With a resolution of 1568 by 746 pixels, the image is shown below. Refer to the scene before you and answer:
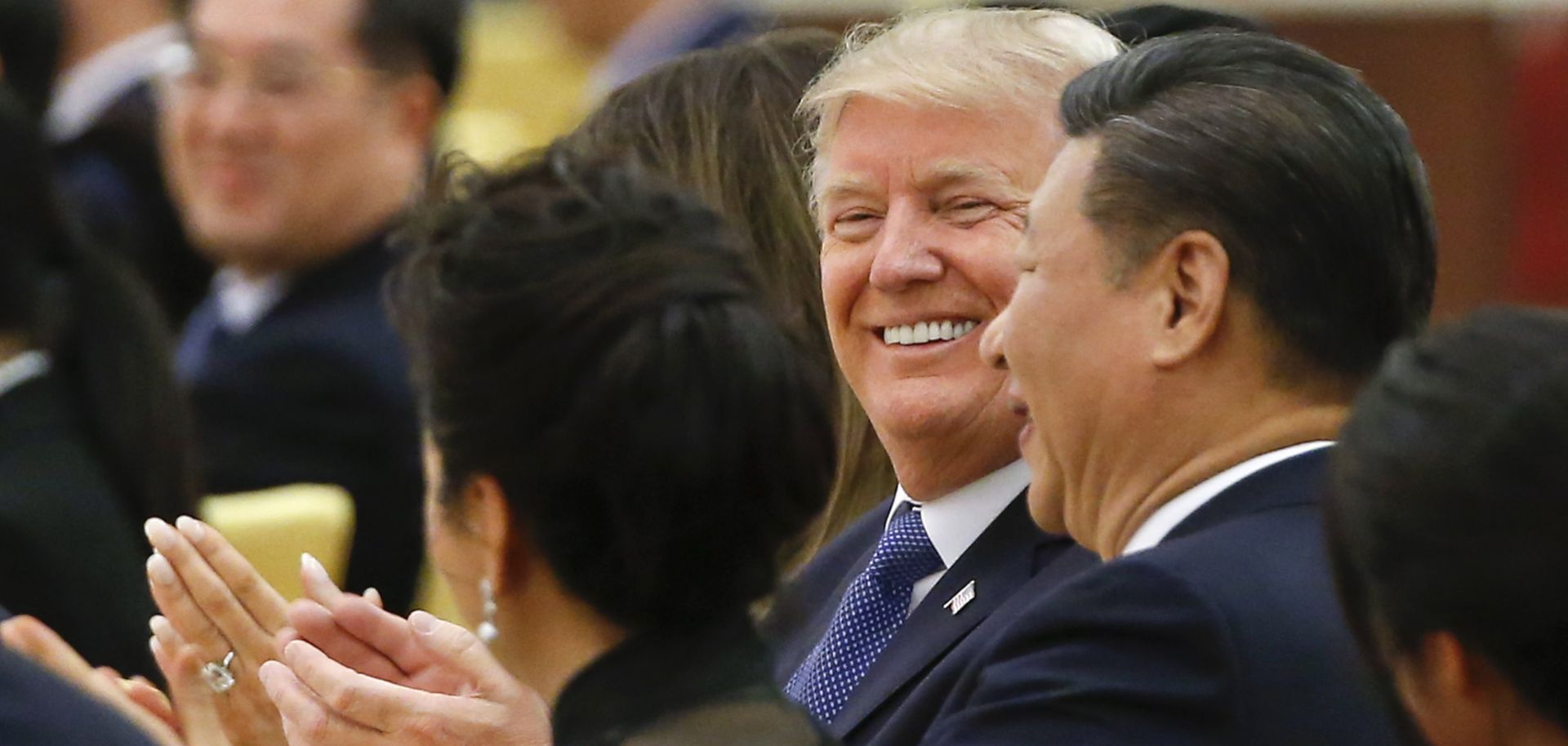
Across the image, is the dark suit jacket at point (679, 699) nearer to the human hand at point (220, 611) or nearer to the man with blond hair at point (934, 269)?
the human hand at point (220, 611)

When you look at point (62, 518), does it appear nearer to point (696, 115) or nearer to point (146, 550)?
point (146, 550)

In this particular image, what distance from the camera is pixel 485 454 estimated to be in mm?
1587

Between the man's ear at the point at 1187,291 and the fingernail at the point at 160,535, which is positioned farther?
the fingernail at the point at 160,535

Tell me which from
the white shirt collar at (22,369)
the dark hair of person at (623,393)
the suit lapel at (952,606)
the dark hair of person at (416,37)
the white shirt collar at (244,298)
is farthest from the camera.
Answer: the dark hair of person at (416,37)

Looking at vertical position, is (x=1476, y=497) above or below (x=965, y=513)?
above

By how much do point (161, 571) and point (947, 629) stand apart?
688mm

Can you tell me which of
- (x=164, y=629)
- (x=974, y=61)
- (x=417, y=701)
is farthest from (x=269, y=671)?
(x=974, y=61)

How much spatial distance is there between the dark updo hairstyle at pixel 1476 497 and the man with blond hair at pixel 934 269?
86 centimetres

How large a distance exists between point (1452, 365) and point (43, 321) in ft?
7.00

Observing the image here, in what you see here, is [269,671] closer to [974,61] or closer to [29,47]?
[974,61]

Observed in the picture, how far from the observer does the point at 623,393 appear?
1.54m

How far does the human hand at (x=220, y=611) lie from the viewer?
199 cm

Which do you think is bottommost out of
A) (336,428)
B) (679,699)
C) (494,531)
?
(336,428)

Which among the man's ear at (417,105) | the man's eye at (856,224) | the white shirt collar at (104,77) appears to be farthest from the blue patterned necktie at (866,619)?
the white shirt collar at (104,77)
